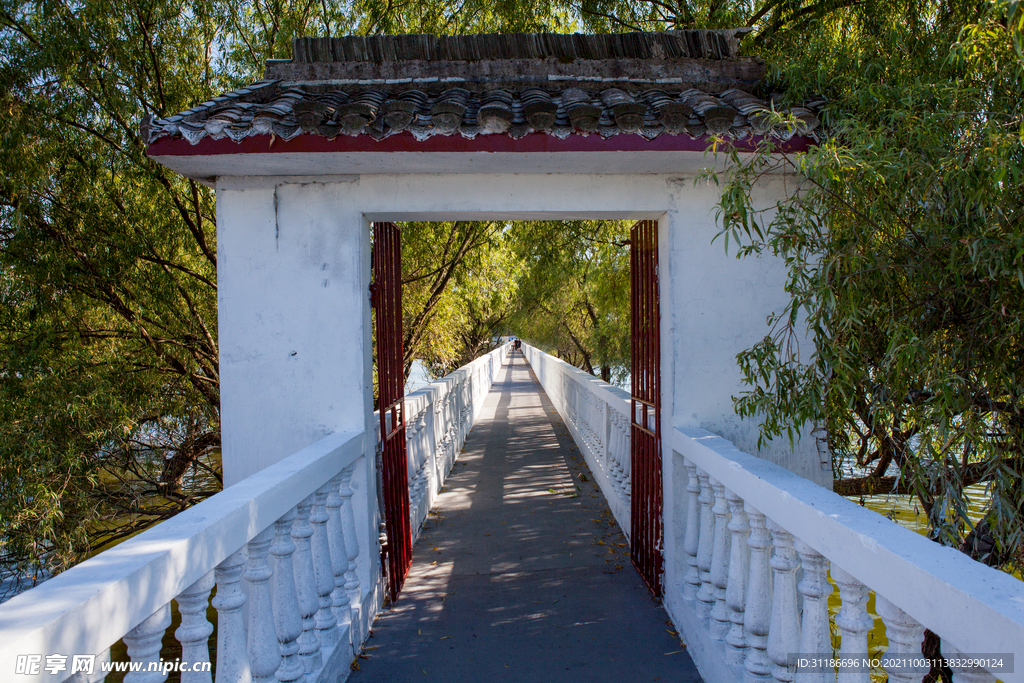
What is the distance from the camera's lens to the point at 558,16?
7.30 m

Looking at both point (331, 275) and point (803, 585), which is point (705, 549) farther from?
point (331, 275)

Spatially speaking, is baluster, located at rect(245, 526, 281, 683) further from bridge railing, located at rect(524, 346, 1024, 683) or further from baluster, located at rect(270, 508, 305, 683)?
bridge railing, located at rect(524, 346, 1024, 683)

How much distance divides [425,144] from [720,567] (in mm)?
2591

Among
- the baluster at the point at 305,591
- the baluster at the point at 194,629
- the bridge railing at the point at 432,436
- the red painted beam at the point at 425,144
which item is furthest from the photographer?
the bridge railing at the point at 432,436

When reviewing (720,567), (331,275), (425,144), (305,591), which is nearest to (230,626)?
(305,591)

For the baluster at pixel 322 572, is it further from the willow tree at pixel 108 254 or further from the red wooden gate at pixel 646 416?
the willow tree at pixel 108 254

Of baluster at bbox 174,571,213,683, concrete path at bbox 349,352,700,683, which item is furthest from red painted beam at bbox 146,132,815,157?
concrete path at bbox 349,352,700,683

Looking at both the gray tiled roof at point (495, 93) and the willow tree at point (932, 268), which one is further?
the gray tiled roof at point (495, 93)

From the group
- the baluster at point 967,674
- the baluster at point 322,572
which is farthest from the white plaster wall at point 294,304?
the baluster at point 967,674

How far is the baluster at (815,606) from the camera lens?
212 centimetres

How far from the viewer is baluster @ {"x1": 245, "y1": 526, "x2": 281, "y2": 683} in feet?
7.55

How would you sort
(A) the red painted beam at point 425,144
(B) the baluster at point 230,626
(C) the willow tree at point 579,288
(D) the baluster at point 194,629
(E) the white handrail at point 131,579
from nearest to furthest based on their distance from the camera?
(E) the white handrail at point 131,579 < (D) the baluster at point 194,629 < (B) the baluster at point 230,626 < (A) the red painted beam at point 425,144 < (C) the willow tree at point 579,288

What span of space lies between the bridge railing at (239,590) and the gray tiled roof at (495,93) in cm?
175

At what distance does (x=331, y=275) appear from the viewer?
3.91 metres
